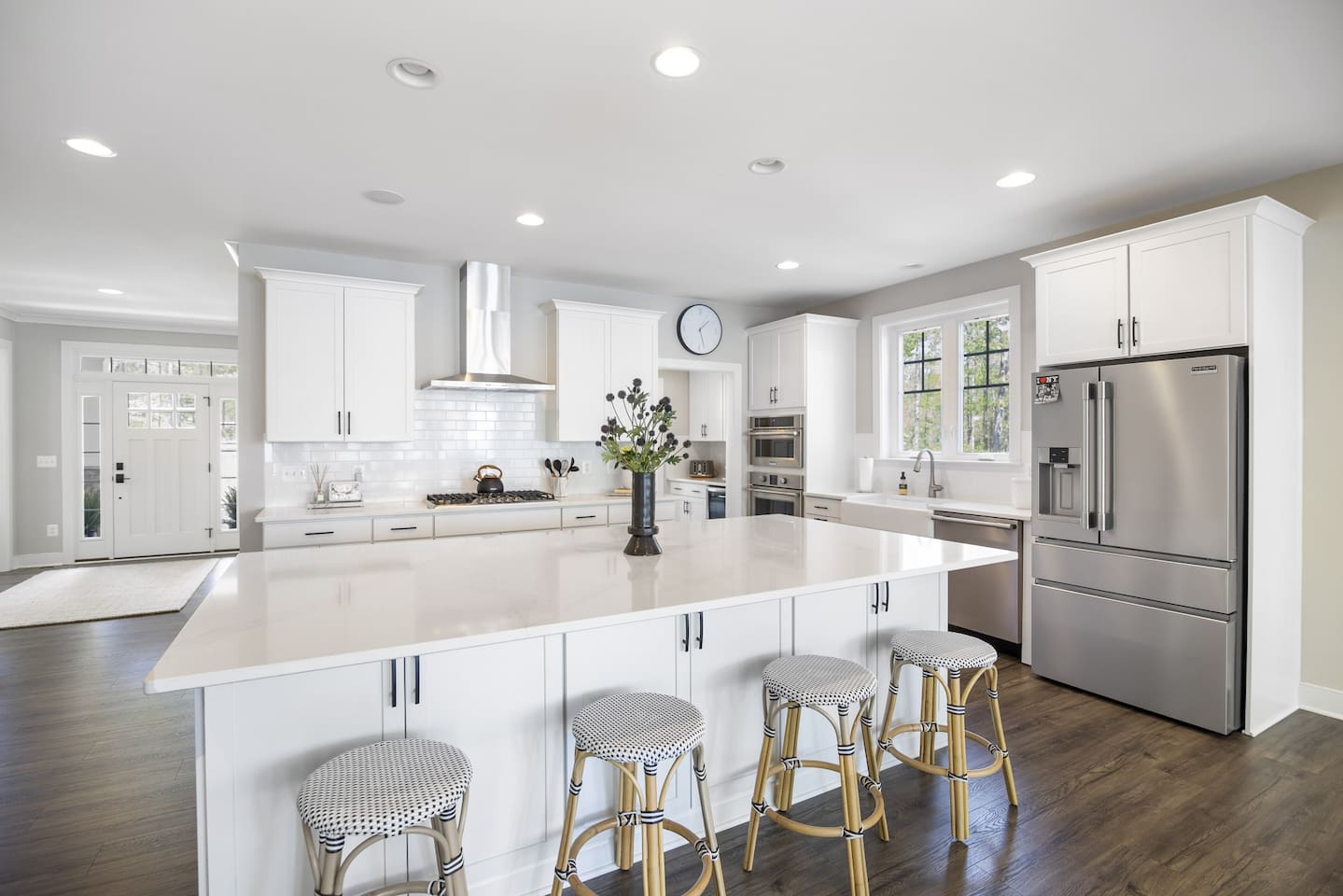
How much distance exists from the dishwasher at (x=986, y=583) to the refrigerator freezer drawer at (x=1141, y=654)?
0.26 meters

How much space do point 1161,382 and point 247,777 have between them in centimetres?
385

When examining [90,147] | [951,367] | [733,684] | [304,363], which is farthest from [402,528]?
[951,367]

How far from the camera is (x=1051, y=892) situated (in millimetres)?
1869

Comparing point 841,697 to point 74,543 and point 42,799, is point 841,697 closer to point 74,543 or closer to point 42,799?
point 42,799

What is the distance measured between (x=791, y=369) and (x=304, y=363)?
3684mm

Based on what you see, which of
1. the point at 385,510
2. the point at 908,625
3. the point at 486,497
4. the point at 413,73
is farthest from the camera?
the point at 486,497

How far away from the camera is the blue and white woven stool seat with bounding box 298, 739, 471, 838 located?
1281mm

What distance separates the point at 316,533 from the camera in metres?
3.88

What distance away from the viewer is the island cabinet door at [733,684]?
7.06 ft

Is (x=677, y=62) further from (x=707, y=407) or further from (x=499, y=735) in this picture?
(x=707, y=407)

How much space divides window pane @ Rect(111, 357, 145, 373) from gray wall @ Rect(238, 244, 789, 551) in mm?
4297

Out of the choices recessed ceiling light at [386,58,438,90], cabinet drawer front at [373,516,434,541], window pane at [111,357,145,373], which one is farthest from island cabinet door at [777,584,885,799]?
window pane at [111,357,145,373]

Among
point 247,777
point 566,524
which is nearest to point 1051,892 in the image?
point 247,777

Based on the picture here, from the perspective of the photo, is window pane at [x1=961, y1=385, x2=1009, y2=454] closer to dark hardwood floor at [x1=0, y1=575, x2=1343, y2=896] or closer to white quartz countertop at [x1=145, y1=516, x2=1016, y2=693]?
dark hardwood floor at [x1=0, y1=575, x2=1343, y2=896]
